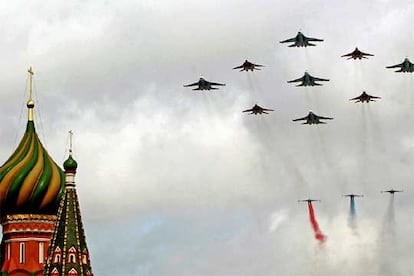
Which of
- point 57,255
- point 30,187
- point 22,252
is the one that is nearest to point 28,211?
point 30,187

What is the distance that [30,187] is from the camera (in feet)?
364

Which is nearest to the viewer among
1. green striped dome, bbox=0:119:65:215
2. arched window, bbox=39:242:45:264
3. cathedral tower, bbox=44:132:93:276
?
cathedral tower, bbox=44:132:93:276

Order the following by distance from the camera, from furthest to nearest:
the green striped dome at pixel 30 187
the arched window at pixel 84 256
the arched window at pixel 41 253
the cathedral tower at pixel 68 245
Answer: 1. the arched window at pixel 41 253
2. the green striped dome at pixel 30 187
3. the arched window at pixel 84 256
4. the cathedral tower at pixel 68 245

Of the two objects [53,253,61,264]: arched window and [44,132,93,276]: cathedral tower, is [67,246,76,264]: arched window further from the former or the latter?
[53,253,61,264]: arched window

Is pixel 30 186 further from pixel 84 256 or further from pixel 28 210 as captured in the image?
pixel 84 256

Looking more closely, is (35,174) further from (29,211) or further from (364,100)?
(364,100)

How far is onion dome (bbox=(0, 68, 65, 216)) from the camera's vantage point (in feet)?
364

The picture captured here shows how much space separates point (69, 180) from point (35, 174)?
6461mm

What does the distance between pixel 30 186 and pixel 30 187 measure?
87mm

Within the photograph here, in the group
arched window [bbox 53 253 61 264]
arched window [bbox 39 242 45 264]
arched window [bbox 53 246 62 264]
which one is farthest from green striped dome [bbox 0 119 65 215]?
arched window [bbox 53 253 61 264]

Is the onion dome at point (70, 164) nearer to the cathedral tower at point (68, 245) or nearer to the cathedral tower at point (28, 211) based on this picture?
the cathedral tower at point (68, 245)

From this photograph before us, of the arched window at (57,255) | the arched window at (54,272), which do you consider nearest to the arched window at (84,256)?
the arched window at (57,255)

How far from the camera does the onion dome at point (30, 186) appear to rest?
364 feet

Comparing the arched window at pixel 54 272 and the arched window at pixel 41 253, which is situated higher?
the arched window at pixel 41 253
